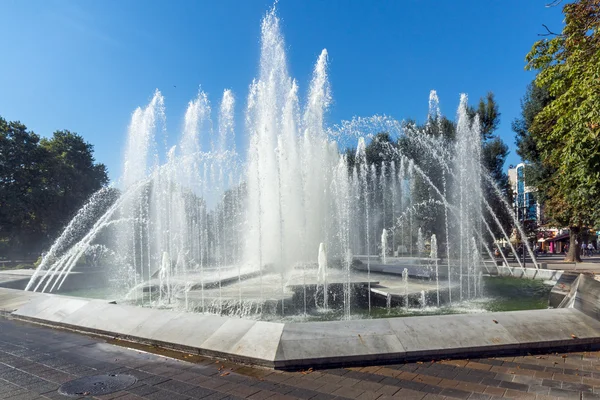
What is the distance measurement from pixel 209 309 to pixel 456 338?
18.1 feet

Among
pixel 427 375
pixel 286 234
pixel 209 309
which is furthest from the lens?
pixel 286 234

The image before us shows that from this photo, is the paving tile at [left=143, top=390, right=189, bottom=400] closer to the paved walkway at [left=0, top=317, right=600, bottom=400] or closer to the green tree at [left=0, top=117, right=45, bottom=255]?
the paved walkway at [left=0, top=317, right=600, bottom=400]

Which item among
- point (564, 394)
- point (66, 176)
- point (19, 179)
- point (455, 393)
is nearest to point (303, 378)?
point (455, 393)

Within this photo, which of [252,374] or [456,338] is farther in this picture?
[456,338]

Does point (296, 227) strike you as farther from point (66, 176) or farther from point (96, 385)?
point (66, 176)

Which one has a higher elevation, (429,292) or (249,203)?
(249,203)

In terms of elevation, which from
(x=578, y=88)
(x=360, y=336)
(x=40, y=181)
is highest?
(x=40, y=181)

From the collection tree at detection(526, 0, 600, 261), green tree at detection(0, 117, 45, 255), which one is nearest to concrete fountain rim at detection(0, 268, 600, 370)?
tree at detection(526, 0, 600, 261)

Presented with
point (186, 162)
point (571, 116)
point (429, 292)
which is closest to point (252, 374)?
point (429, 292)

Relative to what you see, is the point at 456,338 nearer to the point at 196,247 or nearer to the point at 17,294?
the point at 17,294

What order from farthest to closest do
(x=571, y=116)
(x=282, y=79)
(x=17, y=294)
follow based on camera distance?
(x=282, y=79) → (x=17, y=294) → (x=571, y=116)

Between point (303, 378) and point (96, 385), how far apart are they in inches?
87.8

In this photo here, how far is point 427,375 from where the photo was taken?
4566 mm

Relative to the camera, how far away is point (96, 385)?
439 cm
